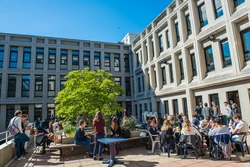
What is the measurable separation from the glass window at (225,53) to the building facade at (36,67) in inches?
612

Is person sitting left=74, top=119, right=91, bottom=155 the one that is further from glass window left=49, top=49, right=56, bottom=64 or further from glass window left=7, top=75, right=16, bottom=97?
glass window left=49, top=49, right=56, bottom=64

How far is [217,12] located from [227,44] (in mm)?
2699

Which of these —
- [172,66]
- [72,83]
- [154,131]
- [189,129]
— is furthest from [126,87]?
[189,129]

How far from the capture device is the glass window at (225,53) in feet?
37.7

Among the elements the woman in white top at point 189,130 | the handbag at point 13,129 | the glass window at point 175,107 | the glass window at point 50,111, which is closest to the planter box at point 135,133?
the woman in white top at point 189,130

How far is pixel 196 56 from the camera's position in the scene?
1359 centimetres

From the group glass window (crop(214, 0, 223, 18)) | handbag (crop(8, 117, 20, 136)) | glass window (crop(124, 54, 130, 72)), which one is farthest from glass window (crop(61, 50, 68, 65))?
glass window (crop(214, 0, 223, 18))

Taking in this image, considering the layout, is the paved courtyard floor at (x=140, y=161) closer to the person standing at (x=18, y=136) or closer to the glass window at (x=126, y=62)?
the person standing at (x=18, y=136)

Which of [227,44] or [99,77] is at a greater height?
Answer: [227,44]

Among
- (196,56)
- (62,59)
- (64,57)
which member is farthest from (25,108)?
(196,56)

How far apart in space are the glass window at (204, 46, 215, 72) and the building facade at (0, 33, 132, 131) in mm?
14130

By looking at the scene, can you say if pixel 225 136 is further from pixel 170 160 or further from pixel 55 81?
pixel 55 81

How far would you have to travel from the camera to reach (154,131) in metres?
7.30

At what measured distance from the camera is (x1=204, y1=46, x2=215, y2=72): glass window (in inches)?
502
